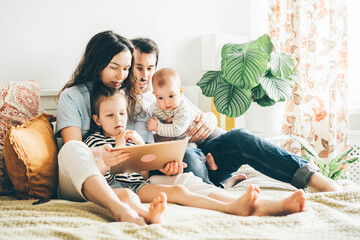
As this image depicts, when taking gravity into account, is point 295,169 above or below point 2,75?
below

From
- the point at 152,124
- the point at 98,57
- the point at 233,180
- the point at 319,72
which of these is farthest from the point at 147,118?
the point at 319,72

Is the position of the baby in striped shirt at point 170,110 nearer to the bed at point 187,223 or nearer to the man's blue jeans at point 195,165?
the man's blue jeans at point 195,165

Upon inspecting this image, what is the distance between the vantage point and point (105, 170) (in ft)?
4.82

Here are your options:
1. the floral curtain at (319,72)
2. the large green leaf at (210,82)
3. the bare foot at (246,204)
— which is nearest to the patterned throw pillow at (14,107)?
the bare foot at (246,204)

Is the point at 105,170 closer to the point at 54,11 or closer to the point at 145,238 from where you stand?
the point at 145,238

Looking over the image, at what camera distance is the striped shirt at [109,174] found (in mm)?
1554

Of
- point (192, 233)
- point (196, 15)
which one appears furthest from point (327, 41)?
point (192, 233)

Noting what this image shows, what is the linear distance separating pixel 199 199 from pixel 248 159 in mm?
401

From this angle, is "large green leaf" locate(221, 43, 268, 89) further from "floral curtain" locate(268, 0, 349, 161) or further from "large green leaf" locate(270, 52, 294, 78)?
"floral curtain" locate(268, 0, 349, 161)

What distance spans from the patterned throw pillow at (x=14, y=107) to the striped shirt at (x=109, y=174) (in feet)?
1.05

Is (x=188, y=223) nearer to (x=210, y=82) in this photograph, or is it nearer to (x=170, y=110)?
(x=170, y=110)

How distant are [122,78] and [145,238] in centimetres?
92

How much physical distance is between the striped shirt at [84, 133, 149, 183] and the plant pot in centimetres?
118

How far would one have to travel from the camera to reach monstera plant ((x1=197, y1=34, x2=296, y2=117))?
2303mm
